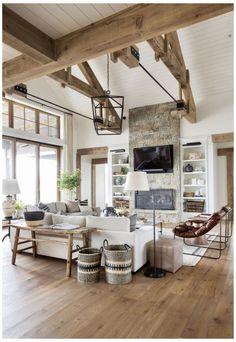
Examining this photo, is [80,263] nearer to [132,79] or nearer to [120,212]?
[120,212]

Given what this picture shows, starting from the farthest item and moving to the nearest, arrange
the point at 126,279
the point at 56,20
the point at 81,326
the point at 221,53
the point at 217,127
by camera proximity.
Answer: the point at 217,127
the point at 221,53
the point at 126,279
the point at 56,20
the point at 81,326

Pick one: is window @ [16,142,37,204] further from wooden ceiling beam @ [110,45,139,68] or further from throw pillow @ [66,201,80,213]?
wooden ceiling beam @ [110,45,139,68]

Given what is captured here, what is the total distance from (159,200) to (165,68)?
13.9 feet

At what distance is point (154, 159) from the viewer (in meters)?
8.77

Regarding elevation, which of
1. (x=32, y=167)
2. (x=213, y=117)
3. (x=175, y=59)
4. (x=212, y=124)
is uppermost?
(x=175, y=59)

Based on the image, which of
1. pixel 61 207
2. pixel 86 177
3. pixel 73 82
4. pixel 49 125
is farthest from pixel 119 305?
pixel 86 177

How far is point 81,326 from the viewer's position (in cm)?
238

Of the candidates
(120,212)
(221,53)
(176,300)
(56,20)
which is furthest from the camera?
(221,53)

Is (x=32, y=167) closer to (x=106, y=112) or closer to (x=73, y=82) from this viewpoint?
(x=73, y=82)

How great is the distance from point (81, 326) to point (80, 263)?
1108 mm

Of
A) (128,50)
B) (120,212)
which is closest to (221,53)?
(128,50)

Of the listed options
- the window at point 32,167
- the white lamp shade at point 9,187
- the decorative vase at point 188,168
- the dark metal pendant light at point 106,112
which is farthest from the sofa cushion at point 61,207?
the decorative vase at point 188,168

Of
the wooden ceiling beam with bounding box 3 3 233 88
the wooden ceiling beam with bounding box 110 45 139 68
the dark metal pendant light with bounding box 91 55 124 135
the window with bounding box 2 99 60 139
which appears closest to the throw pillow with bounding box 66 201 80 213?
the dark metal pendant light with bounding box 91 55 124 135

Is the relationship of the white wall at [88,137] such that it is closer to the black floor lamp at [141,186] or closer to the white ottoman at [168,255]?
the black floor lamp at [141,186]
